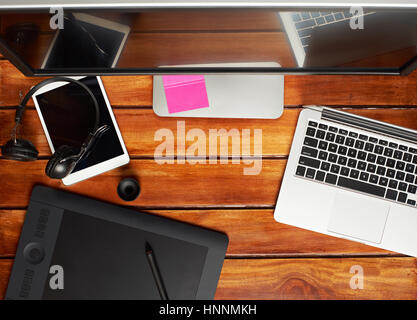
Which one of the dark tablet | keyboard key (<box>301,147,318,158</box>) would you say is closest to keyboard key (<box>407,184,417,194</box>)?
keyboard key (<box>301,147,318,158</box>)

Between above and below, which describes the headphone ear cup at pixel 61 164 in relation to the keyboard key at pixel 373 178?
above

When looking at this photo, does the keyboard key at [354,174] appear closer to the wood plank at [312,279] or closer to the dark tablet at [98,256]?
the wood plank at [312,279]

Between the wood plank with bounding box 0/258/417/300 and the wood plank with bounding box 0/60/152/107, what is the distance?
0.43 m

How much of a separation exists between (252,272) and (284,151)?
0.29 meters

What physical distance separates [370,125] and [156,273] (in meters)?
0.58

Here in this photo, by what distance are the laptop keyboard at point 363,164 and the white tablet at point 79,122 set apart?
45 centimetres

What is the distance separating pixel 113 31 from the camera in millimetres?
500

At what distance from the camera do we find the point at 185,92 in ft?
2.53

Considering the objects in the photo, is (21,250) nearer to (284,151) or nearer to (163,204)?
(163,204)

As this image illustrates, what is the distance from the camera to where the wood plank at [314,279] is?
0.80 metres

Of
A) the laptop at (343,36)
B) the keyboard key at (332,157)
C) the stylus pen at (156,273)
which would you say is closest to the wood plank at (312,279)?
the stylus pen at (156,273)

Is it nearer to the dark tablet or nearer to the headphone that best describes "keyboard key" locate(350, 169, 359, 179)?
the dark tablet

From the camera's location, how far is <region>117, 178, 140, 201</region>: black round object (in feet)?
2.55

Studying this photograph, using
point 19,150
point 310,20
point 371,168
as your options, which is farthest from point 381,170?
point 19,150
